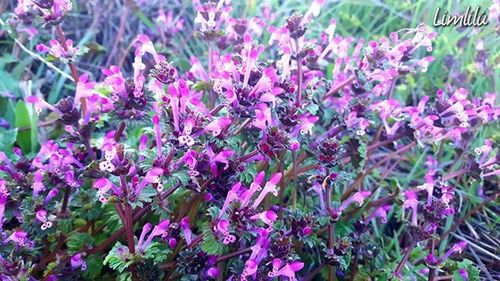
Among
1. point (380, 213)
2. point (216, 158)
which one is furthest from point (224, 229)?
point (380, 213)

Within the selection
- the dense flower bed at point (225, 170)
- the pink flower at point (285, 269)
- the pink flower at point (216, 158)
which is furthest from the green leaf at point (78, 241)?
the pink flower at point (285, 269)

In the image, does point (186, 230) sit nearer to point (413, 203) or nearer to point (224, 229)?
point (224, 229)

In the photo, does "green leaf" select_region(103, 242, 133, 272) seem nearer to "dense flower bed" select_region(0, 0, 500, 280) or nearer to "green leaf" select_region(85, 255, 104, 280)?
"dense flower bed" select_region(0, 0, 500, 280)

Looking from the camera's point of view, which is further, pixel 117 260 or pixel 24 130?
pixel 24 130

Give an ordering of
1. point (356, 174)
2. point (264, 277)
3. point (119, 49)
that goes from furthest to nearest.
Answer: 1. point (119, 49)
2. point (356, 174)
3. point (264, 277)

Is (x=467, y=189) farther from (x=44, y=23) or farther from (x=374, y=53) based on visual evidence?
(x=44, y=23)

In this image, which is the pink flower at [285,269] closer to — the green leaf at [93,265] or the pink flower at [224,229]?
the pink flower at [224,229]

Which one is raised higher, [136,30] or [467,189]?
[136,30]

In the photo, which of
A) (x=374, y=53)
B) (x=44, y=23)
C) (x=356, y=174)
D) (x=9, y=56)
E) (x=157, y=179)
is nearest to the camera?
(x=157, y=179)

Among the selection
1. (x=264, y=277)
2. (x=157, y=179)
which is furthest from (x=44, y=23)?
(x=264, y=277)
